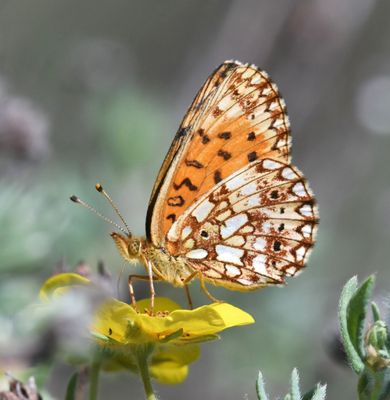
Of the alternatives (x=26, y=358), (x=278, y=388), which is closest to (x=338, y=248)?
(x=278, y=388)

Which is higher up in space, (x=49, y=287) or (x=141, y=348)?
(x=49, y=287)

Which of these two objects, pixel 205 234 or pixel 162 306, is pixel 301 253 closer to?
pixel 205 234

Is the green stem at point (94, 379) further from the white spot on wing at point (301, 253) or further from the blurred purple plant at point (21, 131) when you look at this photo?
the blurred purple plant at point (21, 131)

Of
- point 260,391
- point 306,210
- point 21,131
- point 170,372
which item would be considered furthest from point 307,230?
point 21,131

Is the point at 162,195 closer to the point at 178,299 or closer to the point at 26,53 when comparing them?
the point at 178,299

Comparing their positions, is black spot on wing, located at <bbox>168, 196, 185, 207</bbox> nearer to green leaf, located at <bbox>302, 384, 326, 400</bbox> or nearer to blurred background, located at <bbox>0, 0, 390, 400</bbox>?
Result: blurred background, located at <bbox>0, 0, 390, 400</bbox>
